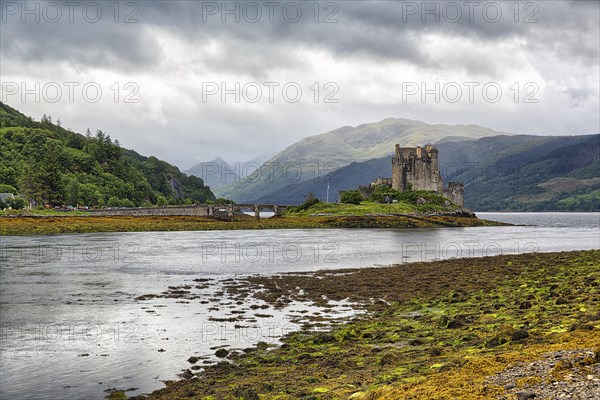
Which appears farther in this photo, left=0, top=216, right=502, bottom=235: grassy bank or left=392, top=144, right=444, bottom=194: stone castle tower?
left=392, top=144, right=444, bottom=194: stone castle tower

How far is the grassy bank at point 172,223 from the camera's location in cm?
10556

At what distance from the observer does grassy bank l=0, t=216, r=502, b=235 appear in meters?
106

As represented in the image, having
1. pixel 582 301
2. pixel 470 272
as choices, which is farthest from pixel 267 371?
pixel 470 272

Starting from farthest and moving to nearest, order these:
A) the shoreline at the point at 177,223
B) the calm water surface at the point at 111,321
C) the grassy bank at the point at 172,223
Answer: the shoreline at the point at 177,223, the grassy bank at the point at 172,223, the calm water surface at the point at 111,321

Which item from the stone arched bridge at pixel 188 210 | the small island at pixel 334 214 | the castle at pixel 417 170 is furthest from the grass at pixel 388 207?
the stone arched bridge at pixel 188 210

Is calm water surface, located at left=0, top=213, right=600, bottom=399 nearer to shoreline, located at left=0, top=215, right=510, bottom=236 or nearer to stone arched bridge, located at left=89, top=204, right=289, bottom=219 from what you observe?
shoreline, located at left=0, top=215, right=510, bottom=236

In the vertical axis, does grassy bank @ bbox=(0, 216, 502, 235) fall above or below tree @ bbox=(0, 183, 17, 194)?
below

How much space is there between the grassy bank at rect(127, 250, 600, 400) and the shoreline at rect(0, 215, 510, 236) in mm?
81490

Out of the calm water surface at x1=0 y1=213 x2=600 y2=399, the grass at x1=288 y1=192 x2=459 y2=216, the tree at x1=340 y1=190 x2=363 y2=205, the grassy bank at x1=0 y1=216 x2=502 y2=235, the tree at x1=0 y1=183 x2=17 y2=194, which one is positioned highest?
the tree at x1=0 y1=183 x2=17 y2=194

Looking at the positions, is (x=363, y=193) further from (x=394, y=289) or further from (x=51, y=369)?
(x=51, y=369)

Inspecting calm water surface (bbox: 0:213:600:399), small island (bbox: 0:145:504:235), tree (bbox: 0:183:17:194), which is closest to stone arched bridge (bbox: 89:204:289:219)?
small island (bbox: 0:145:504:235)

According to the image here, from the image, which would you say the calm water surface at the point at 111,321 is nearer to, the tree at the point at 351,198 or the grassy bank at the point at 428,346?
the grassy bank at the point at 428,346

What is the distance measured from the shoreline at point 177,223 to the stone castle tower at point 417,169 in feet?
69.9

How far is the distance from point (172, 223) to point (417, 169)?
3020 inches
